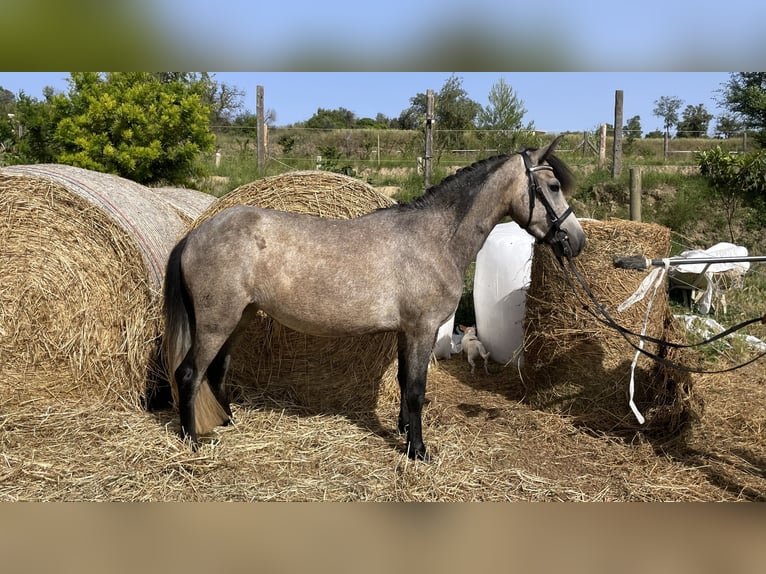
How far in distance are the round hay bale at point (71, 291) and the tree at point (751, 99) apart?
10.9 m

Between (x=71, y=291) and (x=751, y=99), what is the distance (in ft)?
37.7

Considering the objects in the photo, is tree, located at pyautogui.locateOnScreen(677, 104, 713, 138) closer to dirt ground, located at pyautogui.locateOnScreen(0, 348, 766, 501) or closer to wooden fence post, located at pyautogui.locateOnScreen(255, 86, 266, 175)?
wooden fence post, located at pyautogui.locateOnScreen(255, 86, 266, 175)

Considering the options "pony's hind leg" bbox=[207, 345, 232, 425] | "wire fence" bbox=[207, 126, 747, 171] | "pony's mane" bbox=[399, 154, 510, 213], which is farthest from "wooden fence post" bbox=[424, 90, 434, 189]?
"pony's hind leg" bbox=[207, 345, 232, 425]

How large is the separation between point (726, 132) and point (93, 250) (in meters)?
17.4

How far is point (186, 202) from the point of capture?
6.65m

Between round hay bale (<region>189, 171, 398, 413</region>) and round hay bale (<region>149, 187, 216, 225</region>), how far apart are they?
123cm

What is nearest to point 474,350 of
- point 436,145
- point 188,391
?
point 188,391

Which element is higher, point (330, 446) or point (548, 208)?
point (548, 208)

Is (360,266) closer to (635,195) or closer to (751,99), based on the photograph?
(635,195)

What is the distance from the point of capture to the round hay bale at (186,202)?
5.82 meters

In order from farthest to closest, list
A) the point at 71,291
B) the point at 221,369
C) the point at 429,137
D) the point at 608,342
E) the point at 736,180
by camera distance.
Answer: the point at 429,137 < the point at 736,180 < the point at 608,342 < the point at 71,291 < the point at 221,369

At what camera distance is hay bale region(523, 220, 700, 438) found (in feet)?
13.9

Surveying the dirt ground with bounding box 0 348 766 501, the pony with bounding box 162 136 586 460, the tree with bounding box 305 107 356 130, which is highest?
the tree with bounding box 305 107 356 130

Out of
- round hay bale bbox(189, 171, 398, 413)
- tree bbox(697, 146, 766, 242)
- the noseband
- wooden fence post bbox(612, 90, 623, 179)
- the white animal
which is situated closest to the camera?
the noseband
